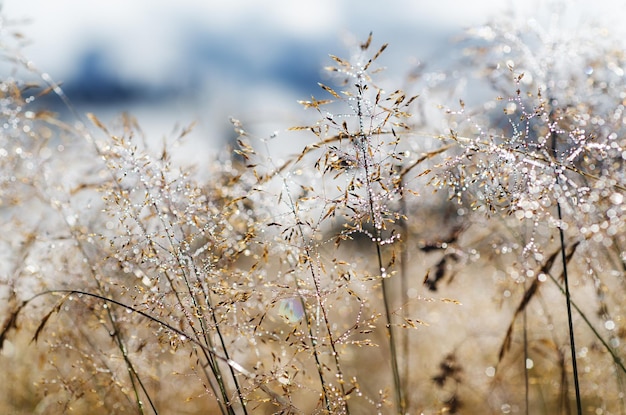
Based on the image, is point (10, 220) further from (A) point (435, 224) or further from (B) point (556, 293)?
(B) point (556, 293)

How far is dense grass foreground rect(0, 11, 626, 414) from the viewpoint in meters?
1.52

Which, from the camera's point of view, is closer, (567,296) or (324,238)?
(567,296)

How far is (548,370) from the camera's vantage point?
278cm

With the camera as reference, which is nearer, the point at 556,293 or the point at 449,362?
the point at 449,362

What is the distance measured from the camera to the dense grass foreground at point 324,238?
1.52 m

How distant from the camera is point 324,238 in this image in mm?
1805

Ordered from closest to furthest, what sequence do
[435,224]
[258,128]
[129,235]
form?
[129,235] → [258,128] → [435,224]

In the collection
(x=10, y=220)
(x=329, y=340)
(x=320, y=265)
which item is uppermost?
(x=10, y=220)

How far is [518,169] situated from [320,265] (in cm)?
55

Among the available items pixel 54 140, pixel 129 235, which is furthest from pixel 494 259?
pixel 54 140

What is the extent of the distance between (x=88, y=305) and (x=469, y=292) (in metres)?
1.98

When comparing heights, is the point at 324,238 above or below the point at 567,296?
above

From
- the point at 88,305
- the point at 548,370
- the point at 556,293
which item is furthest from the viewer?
the point at 556,293

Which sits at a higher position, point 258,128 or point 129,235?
point 258,128
